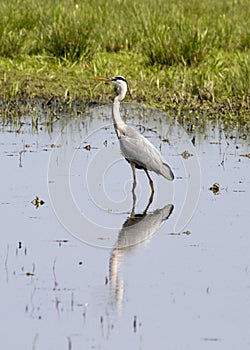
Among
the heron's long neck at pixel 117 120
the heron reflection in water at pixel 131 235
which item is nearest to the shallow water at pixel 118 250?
the heron reflection in water at pixel 131 235

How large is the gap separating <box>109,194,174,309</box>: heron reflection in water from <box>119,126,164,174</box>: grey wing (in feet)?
1.28

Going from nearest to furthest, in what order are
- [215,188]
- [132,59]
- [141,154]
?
1. [215,188]
2. [141,154]
3. [132,59]

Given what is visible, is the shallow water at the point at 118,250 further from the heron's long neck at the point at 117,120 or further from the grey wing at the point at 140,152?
the heron's long neck at the point at 117,120

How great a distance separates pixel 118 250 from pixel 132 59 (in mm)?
8734

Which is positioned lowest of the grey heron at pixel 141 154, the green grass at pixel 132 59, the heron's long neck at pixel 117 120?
the grey heron at pixel 141 154

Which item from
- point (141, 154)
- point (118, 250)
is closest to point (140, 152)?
point (141, 154)

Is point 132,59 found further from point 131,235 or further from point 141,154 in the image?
point 131,235

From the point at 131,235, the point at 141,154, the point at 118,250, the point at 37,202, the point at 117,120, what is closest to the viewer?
the point at 118,250

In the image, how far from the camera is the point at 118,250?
301 inches

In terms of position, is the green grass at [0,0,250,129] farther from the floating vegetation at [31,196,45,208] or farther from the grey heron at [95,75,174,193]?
the floating vegetation at [31,196,45,208]

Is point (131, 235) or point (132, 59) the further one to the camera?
point (132, 59)

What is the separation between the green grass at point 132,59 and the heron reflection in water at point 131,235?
4.12 meters

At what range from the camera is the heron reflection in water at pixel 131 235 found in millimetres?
6758

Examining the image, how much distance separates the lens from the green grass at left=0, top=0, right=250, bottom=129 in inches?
543
